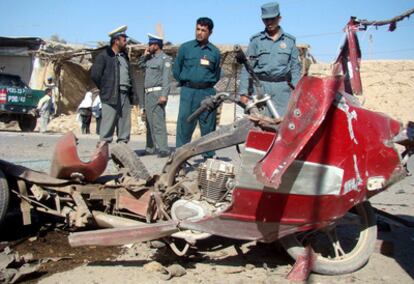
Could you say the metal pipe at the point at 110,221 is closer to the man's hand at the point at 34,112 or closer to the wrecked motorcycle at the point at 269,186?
the wrecked motorcycle at the point at 269,186

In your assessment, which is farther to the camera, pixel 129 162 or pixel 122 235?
pixel 129 162

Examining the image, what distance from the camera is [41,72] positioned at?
914 inches

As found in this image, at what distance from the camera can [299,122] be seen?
2.88 m

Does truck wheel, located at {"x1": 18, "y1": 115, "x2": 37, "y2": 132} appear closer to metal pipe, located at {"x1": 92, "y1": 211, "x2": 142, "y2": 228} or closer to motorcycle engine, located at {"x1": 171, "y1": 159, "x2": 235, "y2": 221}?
metal pipe, located at {"x1": 92, "y1": 211, "x2": 142, "y2": 228}

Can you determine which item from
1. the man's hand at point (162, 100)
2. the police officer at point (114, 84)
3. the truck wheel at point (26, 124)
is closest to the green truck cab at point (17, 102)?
the truck wheel at point (26, 124)

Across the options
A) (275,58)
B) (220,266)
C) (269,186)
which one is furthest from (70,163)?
(275,58)

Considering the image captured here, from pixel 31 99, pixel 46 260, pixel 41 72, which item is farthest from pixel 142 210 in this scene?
pixel 41 72

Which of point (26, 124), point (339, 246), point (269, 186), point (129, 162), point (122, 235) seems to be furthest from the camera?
point (26, 124)

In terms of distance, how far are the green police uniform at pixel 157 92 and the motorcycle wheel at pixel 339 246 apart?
5386 mm

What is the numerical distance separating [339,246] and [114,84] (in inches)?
196

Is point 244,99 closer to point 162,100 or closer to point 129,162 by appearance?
point 129,162

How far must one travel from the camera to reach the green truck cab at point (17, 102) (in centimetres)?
1631

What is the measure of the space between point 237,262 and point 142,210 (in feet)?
2.90

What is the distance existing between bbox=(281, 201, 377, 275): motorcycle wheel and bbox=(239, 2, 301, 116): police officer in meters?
2.10
